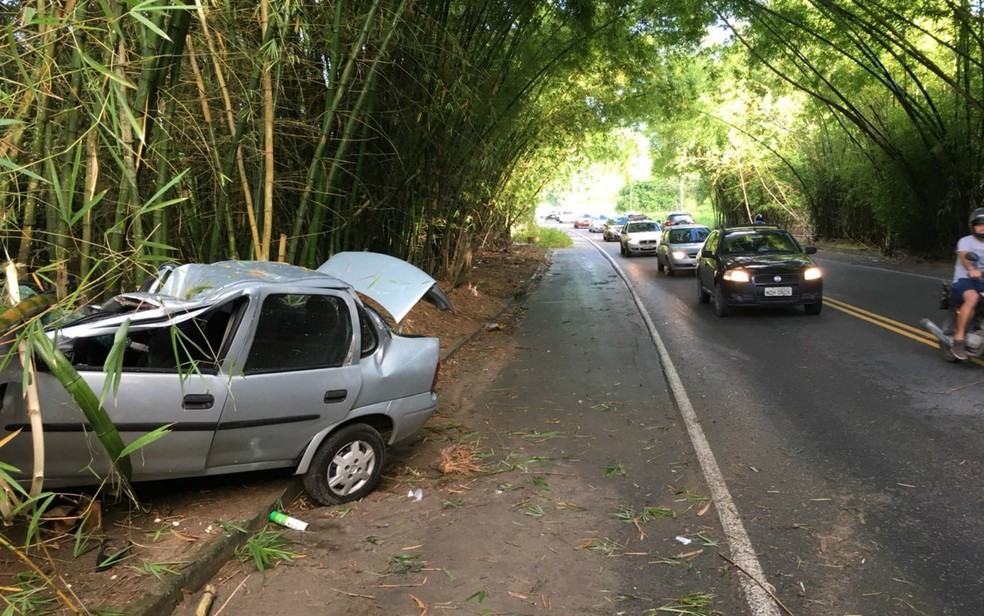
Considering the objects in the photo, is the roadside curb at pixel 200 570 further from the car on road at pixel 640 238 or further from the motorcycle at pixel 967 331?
the car on road at pixel 640 238

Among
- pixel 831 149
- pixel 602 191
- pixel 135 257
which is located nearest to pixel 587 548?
pixel 135 257

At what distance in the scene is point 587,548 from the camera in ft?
13.2

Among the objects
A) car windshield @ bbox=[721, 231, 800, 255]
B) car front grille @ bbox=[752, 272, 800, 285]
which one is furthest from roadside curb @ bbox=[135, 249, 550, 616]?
car windshield @ bbox=[721, 231, 800, 255]

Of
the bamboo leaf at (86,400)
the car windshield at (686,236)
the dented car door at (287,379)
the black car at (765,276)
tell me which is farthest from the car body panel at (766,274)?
the bamboo leaf at (86,400)

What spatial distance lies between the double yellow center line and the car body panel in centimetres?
79

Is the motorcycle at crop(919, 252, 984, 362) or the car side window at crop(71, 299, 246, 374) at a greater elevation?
the car side window at crop(71, 299, 246, 374)

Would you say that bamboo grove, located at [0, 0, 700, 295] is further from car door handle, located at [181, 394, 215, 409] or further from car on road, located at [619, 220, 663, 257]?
car on road, located at [619, 220, 663, 257]

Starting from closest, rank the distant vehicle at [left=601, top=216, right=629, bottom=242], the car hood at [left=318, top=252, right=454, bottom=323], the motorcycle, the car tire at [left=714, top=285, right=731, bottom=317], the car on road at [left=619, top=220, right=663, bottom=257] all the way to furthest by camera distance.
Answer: the car hood at [left=318, top=252, right=454, bottom=323] → the motorcycle → the car tire at [left=714, top=285, right=731, bottom=317] → the car on road at [left=619, top=220, right=663, bottom=257] → the distant vehicle at [left=601, top=216, right=629, bottom=242]

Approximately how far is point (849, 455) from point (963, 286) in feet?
11.9

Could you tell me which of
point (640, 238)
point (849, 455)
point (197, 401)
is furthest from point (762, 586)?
point (640, 238)

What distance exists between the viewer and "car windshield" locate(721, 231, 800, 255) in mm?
12750

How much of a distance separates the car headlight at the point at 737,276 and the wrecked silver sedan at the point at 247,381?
8.17 m

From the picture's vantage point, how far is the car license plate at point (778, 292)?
11.7m

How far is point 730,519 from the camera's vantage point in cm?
431
